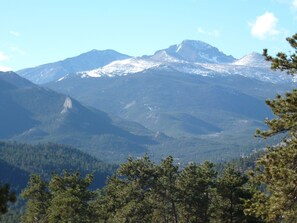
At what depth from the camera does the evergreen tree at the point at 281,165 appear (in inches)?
1139

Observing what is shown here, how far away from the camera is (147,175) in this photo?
60.6 meters

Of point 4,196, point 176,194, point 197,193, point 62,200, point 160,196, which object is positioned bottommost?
point 62,200

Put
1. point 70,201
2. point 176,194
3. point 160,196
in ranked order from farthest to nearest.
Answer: point 160,196 → point 176,194 → point 70,201

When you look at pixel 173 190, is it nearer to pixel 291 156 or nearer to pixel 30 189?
pixel 30 189

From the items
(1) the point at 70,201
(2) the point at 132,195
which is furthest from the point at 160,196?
(1) the point at 70,201

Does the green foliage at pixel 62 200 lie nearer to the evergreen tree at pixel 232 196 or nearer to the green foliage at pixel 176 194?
the green foliage at pixel 176 194

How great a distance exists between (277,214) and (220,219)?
26.7 meters

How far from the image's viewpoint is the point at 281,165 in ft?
97.0

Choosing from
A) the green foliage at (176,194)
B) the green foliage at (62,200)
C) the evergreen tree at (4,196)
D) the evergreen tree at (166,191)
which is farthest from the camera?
the evergreen tree at (166,191)

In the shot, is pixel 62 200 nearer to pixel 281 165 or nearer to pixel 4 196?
pixel 281 165

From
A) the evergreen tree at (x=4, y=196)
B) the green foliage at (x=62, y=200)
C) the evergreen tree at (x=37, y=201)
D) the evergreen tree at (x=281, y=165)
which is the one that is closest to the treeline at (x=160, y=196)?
the green foliage at (x=62, y=200)

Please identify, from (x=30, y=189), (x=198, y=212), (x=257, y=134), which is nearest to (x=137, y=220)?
(x=198, y=212)

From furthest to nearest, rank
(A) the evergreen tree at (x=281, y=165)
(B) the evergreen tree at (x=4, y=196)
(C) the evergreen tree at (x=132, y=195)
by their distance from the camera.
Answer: (C) the evergreen tree at (x=132, y=195) < (A) the evergreen tree at (x=281, y=165) < (B) the evergreen tree at (x=4, y=196)

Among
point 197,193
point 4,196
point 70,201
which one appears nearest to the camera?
point 4,196
